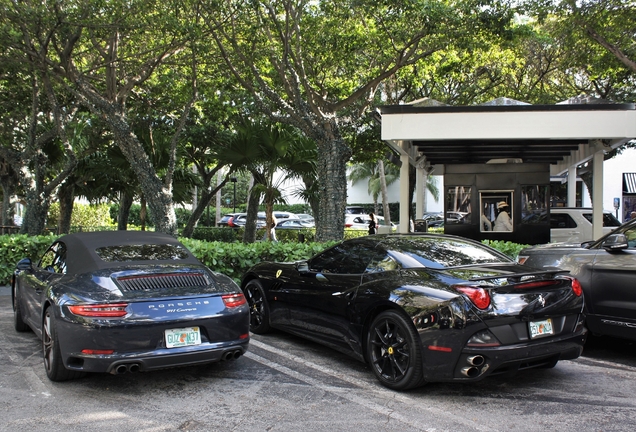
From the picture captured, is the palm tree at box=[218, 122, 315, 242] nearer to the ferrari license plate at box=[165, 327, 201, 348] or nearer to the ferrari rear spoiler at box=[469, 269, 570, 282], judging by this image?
Result: the ferrari license plate at box=[165, 327, 201, 348]

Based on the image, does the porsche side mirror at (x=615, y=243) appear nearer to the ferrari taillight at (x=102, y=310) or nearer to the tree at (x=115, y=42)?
the ferrari taillight at (x=102, y=310)

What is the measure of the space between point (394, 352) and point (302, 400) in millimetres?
904

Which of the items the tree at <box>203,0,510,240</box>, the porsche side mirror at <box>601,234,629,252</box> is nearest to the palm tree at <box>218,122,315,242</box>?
the tree at <box>203,0,510,240</box>

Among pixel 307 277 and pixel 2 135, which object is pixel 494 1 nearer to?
pixel 307 277

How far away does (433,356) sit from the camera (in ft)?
14.9

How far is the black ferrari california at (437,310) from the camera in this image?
450 centimetres

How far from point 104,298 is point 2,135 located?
1692cm

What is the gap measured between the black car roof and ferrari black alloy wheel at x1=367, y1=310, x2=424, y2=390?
214cm

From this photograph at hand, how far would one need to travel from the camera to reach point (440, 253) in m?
5.51

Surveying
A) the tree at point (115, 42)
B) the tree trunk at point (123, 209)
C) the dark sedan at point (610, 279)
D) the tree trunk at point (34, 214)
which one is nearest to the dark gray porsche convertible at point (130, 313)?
the dark sedan at point (610, 279)

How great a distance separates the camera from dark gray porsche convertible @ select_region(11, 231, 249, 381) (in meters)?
4.60

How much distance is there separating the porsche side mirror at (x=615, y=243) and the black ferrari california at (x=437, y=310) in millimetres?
1038

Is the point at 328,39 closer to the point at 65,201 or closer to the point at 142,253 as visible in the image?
the point at 142,253

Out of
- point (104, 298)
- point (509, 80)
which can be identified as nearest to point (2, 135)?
point (104, 298)
